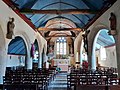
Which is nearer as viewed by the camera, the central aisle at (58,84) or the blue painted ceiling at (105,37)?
the central aisle at (58,84)

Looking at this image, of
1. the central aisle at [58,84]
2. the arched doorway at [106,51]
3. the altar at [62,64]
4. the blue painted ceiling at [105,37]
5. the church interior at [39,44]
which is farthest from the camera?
the altar at [62,64]

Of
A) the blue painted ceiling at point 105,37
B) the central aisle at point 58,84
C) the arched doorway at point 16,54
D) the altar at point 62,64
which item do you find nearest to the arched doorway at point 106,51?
the blue painted ceiling at point 105,37

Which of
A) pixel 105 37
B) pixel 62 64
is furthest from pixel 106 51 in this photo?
pixel 62 64

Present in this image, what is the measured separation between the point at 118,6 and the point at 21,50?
1083cm

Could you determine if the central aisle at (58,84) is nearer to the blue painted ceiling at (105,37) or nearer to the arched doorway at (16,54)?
the blue painted ceiling at (105,37)

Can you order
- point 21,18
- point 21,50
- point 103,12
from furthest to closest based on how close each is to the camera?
1. point 21,50
2. point 21,18
3. point 103,12

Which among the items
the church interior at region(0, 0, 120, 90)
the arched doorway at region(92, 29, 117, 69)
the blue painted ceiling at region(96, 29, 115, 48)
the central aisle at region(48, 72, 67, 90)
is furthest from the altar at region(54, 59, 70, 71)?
the central aisle at region(48, 72, 67, 90)

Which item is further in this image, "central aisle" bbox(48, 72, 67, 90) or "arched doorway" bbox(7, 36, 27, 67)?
"arched doorway" bbox(7, 36, 27, 67)

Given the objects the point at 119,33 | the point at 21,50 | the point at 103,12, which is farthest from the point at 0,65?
the point at 21,50

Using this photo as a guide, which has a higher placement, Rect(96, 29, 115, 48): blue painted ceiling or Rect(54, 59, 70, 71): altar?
Rect(96, 29, 115, 48): blue painted ceiling

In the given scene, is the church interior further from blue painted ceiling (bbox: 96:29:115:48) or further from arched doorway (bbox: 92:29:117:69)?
blue painted ceiling (bbox: 96:29:115:48)

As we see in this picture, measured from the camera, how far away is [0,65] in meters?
6.38

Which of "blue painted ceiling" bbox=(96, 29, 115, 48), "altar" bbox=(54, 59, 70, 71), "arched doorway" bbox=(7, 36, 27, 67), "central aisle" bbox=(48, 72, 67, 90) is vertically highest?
"blue painted ceiling" bbox=(96, 29, 115, 48)

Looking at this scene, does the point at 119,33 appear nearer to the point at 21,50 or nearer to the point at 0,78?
the point at 0,78
